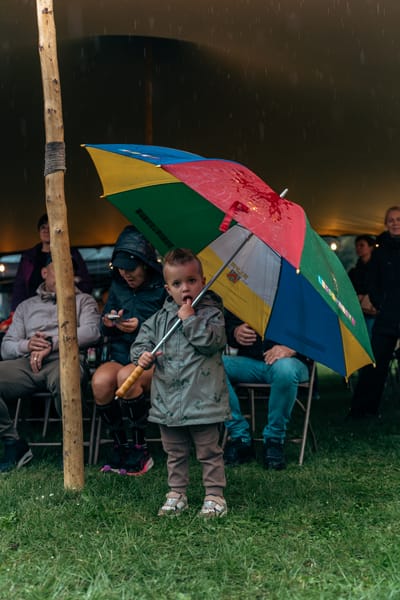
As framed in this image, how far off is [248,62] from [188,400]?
350cm

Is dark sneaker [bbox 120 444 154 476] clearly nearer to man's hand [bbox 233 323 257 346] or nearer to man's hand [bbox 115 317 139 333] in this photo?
man's hand [bbox 115 317 139 333]

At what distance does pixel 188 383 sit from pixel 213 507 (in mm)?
572

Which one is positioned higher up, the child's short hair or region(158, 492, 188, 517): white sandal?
the child's short hair

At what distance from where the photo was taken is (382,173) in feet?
28.5

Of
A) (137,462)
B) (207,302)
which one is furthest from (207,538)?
(137,462)

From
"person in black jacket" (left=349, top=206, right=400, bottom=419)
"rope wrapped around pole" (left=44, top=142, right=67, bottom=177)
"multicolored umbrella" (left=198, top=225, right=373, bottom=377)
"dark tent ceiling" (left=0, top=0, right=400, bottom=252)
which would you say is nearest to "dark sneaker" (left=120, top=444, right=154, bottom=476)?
"multicolored umbrella" (left=198, top=225, right=373, bottom=377)

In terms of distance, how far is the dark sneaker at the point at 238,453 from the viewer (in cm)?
491

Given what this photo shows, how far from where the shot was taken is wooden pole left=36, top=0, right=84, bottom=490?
398 cm

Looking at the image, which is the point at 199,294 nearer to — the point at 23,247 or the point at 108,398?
the point at 108,398

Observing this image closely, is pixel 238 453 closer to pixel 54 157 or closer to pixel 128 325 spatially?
pixel 128 325

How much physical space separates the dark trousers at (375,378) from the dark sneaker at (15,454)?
3116 millimetres

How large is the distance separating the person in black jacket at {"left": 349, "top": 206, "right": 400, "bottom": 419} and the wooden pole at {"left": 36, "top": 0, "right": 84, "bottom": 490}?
11.1 feet

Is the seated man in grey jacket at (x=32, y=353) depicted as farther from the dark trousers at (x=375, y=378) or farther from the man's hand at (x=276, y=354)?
the dark trousers at (x=375, y=378)

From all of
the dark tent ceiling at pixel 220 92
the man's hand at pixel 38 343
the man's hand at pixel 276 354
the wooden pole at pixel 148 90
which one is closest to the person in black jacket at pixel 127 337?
the man's hand at pixel 38 343
